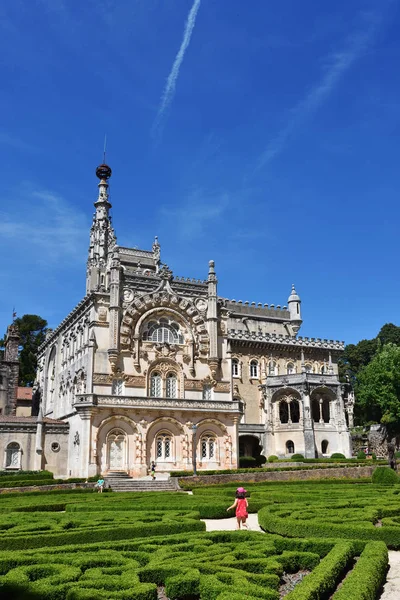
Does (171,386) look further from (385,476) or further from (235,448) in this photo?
(385,476)

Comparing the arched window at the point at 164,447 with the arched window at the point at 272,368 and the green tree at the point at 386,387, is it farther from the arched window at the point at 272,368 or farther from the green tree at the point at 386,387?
the green tree at the point at 386,387

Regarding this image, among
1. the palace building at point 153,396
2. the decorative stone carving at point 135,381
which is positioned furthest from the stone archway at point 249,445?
the decorative stone carving at point 135,381

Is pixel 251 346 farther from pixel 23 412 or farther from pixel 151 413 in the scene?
pixel 23 412

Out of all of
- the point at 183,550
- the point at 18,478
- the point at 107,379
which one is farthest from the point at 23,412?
the point at 183,550

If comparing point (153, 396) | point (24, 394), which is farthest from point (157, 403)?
point (24, 394)

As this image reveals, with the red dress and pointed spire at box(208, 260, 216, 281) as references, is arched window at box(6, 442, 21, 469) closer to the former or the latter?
pointed spire at box(208, 260, 216, 281)

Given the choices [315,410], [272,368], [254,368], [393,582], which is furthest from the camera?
[272,368]

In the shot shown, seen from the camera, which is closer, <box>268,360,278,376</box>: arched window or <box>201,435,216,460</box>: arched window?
<box>201,435,216,460</box>: arched window

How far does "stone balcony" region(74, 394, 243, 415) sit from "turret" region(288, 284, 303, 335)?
89.8 ft

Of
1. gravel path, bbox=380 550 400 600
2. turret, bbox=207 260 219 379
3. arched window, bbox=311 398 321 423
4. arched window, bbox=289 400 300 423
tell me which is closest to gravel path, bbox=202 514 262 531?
gravel path, bbox=380 550 400 600

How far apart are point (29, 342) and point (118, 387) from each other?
3472 centimetres

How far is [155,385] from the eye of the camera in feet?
161

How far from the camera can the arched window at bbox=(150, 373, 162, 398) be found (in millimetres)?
48812

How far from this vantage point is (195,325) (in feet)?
169
